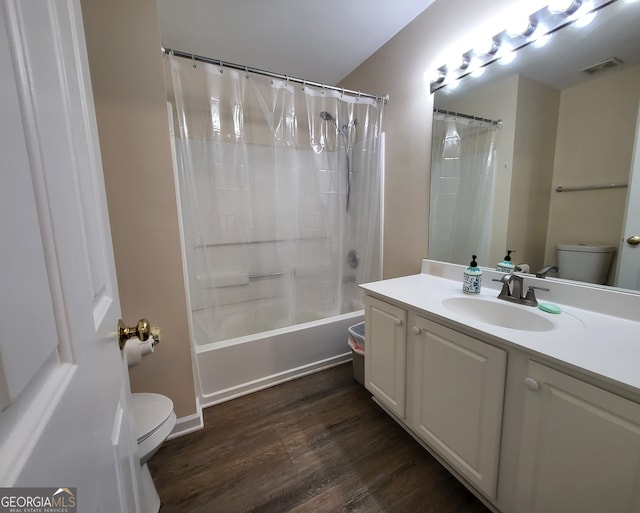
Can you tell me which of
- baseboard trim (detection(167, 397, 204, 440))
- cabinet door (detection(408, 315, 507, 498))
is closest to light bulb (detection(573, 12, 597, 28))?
cabinet door (detection(408, 315, 507, 498))

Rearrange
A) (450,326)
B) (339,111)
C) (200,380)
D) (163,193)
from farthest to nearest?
(339,111) < (200,380) < (163,193) < (450,326)

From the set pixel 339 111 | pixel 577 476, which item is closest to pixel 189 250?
pixel 339 111

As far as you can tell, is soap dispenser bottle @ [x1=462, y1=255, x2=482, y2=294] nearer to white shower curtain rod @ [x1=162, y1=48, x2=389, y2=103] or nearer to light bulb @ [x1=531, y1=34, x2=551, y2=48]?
light bulb @ [x1=531, y1=34, x2=551, y2=48]

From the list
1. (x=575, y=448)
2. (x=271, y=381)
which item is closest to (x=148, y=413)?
(x=271, y=381)

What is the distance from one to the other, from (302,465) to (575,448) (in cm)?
109

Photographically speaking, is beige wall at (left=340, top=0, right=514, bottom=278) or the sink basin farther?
beige wall at (left=340, top=0, right=514, bottom=278)

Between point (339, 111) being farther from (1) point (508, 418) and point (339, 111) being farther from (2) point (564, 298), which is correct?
(1) point (508, 418)

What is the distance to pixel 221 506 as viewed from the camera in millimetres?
1126

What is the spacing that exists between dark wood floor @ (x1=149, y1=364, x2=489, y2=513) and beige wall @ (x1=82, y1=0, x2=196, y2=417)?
1.32 feet

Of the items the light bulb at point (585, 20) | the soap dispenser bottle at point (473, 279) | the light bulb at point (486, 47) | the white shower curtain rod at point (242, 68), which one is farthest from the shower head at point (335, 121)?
the soap dispenser bottle at point (473, 279)

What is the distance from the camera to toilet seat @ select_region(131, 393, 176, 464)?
1025 millimetres

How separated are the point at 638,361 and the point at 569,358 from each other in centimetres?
18

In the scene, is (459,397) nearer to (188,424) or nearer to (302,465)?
(302,465)

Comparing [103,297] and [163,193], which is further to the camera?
[163,193]
